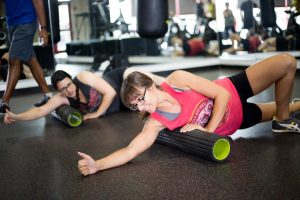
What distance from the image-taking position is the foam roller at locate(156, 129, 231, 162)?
1.77 m

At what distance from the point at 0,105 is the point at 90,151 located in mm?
1527

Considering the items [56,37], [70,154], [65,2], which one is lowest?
[70,154]

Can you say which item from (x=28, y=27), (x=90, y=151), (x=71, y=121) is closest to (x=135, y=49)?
(x=28, y=27)

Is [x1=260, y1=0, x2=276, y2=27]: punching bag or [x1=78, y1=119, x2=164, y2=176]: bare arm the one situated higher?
[x1=260, y1=0, x2=276, y2=27]: punching bag

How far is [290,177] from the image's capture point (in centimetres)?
160

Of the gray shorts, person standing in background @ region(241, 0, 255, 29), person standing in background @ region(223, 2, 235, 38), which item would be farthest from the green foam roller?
person standing in background @ region(223, 2, 235, 38)

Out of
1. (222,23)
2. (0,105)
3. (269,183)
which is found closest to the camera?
(269,183)

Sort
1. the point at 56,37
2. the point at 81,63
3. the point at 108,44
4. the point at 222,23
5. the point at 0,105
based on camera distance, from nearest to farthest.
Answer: the point at 0,105, the point at 56,37, the point at 222,23, the point at 108,44, the point at 81,63

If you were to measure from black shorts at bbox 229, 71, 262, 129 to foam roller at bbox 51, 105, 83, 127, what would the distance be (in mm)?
1188

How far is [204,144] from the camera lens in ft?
5.85

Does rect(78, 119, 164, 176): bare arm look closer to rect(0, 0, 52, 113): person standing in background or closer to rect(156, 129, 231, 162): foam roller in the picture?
rect(156, 129, 231, 162): foam roller

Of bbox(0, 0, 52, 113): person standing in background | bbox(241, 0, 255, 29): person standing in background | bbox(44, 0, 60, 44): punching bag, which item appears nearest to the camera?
bbox(0, 0, 52, 113): person standing in background

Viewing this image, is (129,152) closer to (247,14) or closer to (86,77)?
(86,77)

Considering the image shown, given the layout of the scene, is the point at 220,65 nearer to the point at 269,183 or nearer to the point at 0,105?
the point at 0,105
